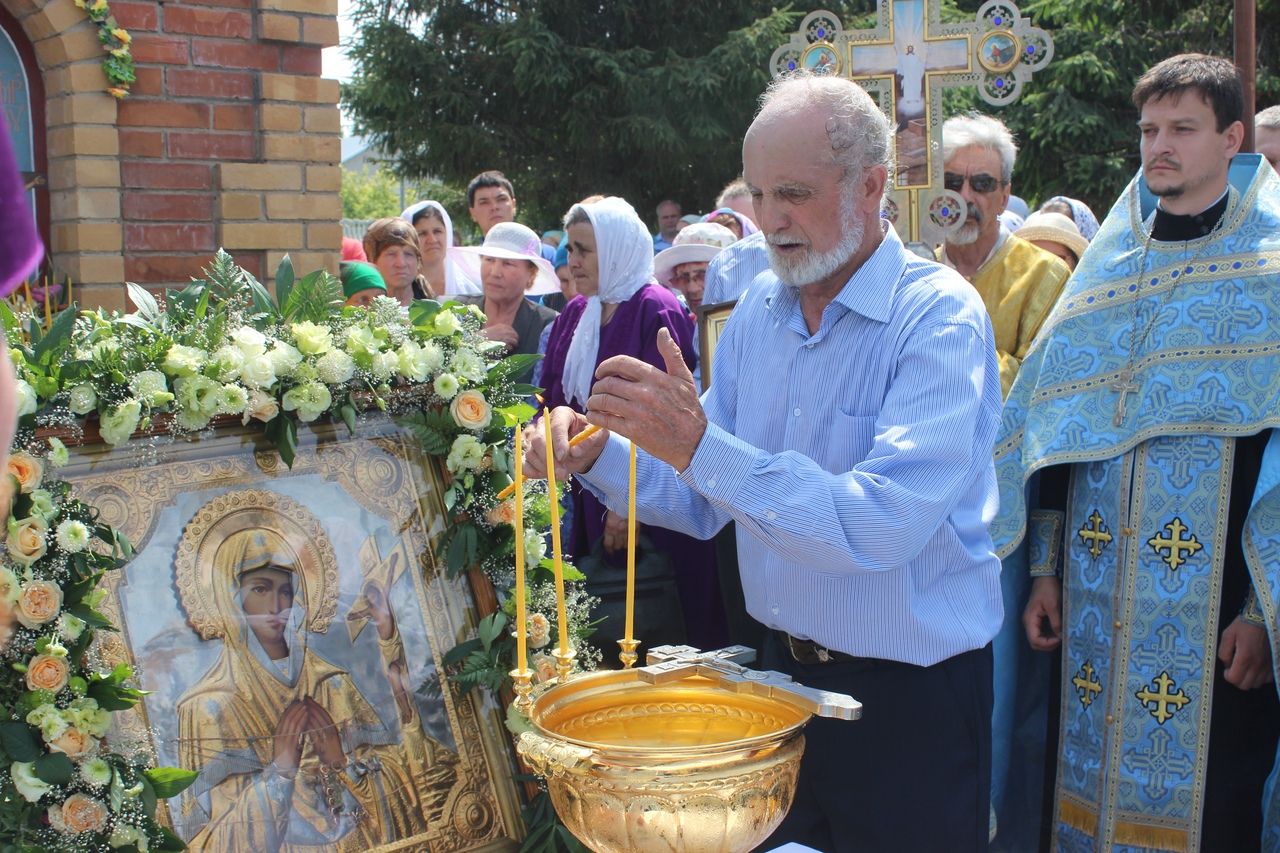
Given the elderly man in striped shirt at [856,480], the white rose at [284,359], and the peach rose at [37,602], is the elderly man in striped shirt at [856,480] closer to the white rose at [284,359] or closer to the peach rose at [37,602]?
the white rose at [284,359]

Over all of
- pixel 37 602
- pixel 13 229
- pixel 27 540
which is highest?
pixel 13 229

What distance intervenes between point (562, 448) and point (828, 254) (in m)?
0.59

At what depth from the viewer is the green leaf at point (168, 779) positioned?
2.32 m

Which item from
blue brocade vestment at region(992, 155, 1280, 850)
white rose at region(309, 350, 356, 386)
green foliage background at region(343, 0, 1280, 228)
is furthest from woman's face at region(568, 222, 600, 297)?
green foliage background at region(343, 0, 1280, 228)

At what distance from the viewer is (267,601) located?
2.58 meters

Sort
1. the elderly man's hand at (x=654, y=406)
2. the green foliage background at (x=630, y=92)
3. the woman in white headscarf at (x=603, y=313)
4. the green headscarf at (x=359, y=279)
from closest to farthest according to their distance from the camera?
the elderly man's hand at (x=654, y=406)
the woman in white headscarf at (x=603, y=313)
the green headscarf at (x=359, y=279)
the green foliage background at (x=630, y=92)

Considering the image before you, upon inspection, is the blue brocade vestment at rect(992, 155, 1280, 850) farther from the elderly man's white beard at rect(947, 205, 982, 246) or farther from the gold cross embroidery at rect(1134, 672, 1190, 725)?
the elderly man's white beard at rect(947, 205, 982, 246)

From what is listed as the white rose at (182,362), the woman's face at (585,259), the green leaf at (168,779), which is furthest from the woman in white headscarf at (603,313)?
the green leaf at (168,779)

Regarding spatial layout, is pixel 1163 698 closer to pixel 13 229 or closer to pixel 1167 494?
pixel 1167 494

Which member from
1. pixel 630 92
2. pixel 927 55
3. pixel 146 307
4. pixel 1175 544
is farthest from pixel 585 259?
pixel 630 92

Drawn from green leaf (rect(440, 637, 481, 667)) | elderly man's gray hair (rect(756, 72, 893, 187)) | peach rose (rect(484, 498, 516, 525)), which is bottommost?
green leaf (rect(440, 637, 481, 667))

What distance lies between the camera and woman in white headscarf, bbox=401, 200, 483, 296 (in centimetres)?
666

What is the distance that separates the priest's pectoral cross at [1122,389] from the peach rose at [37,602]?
2537 millimetres

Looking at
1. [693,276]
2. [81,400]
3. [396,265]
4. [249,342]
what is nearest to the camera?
[81,400]
